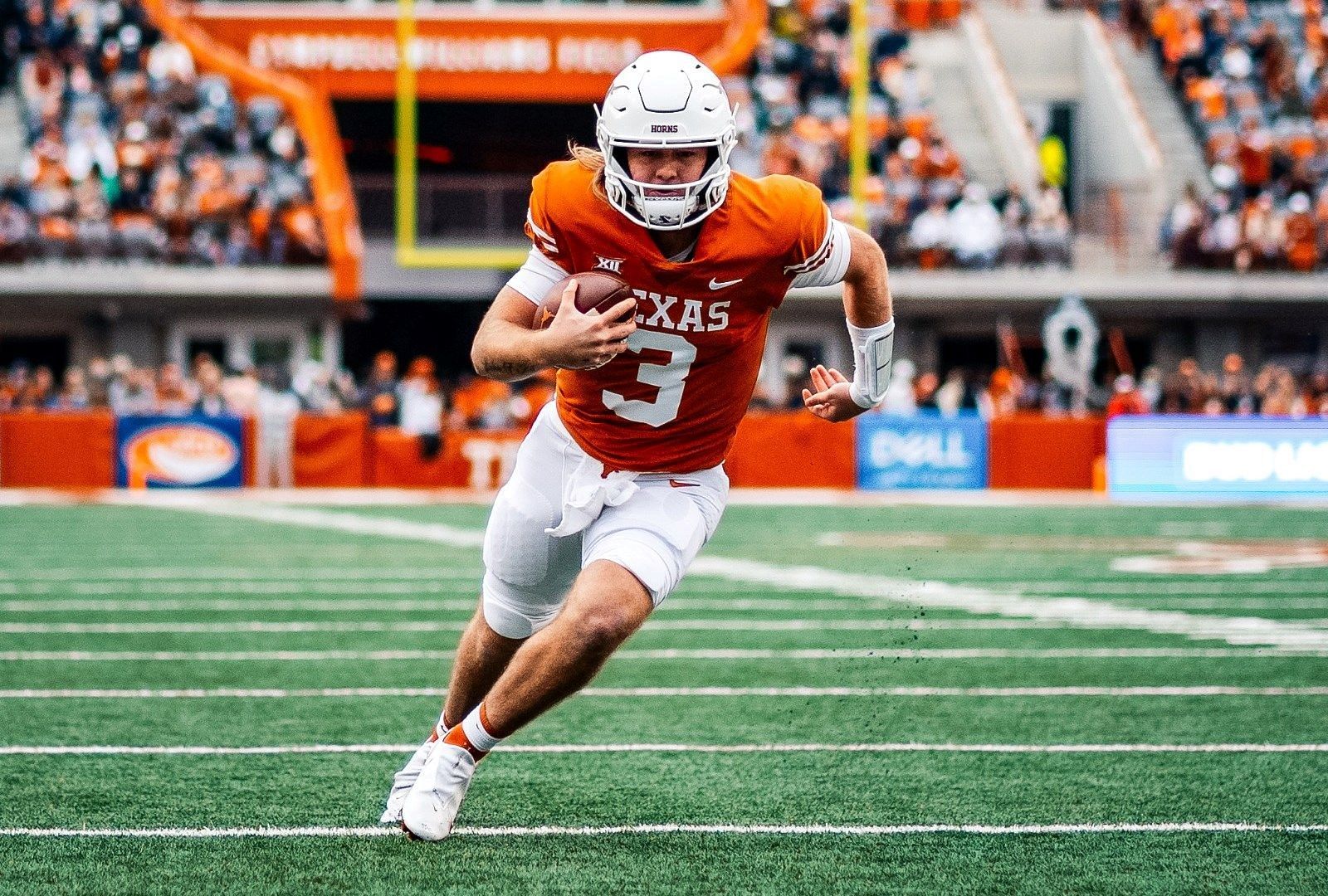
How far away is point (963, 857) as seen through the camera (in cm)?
391

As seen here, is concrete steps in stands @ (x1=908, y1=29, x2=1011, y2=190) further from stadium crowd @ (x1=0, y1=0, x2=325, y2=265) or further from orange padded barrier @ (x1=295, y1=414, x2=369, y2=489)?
orange padded barrier @ (x1=295, y1=414, x2=369, y2=489)

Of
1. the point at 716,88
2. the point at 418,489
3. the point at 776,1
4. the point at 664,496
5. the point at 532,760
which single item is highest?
→ the point at 776,1

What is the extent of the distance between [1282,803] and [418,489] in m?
15.7

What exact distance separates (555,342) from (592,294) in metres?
0.21

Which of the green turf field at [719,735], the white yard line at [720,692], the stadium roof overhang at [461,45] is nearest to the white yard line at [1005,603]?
the green turf field at [719,735]

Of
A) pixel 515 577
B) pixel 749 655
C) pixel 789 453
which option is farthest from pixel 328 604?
pixel 789 453

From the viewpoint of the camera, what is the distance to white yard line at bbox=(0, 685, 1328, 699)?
616 centimetres

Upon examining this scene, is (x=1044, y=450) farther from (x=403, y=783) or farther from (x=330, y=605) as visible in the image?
(x=403, y=783)

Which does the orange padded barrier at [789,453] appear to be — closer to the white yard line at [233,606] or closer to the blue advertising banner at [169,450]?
the blue advertising banner at [169,450]

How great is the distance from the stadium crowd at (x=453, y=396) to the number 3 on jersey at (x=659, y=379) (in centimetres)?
1550

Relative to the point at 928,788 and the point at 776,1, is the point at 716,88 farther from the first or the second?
the point at 776,1

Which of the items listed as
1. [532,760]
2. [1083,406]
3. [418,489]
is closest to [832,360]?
[1083,406]

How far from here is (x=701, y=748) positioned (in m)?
5.21

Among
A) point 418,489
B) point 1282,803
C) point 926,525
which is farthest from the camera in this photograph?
point 418,489
